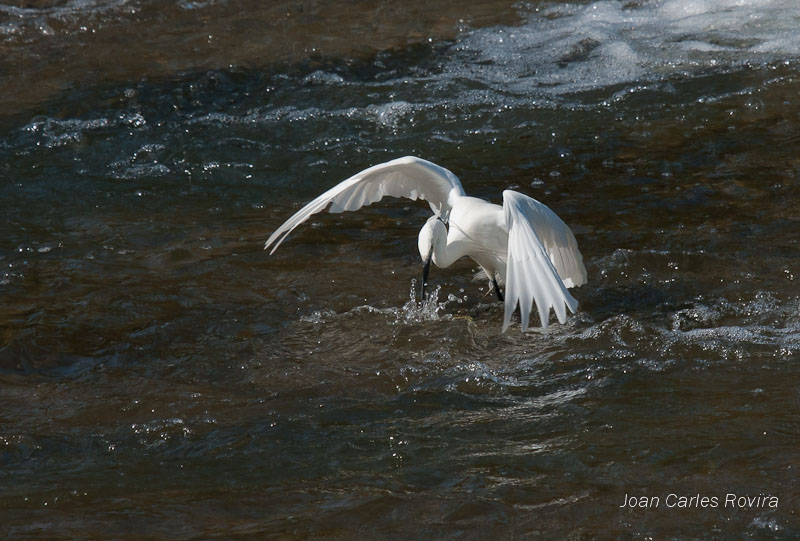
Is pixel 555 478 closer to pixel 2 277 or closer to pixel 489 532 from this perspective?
pixel 489 532

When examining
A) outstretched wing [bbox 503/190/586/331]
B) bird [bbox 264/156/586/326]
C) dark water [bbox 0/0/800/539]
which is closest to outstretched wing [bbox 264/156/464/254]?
bird [bbox 264/156/586/326]

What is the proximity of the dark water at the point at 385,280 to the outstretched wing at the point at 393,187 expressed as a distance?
1.01 feet

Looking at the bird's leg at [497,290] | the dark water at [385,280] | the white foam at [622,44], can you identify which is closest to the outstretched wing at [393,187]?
the dark water at [385,280]

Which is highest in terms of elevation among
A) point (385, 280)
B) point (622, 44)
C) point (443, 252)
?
point (622, 44)

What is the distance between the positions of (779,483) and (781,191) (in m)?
2.78

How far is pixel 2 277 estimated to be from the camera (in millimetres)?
4473

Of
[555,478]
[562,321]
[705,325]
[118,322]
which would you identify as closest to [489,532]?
[555,478]

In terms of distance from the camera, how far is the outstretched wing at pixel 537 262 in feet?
10.4

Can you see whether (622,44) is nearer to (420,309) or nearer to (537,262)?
(420,309)

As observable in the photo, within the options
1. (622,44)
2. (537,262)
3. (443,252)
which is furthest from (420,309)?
(622,44)

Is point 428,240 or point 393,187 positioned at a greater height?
point 393,187

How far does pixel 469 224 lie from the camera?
4.22 metres

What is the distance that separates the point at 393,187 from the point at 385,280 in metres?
0.46

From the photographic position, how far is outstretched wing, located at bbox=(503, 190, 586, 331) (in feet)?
10.4
